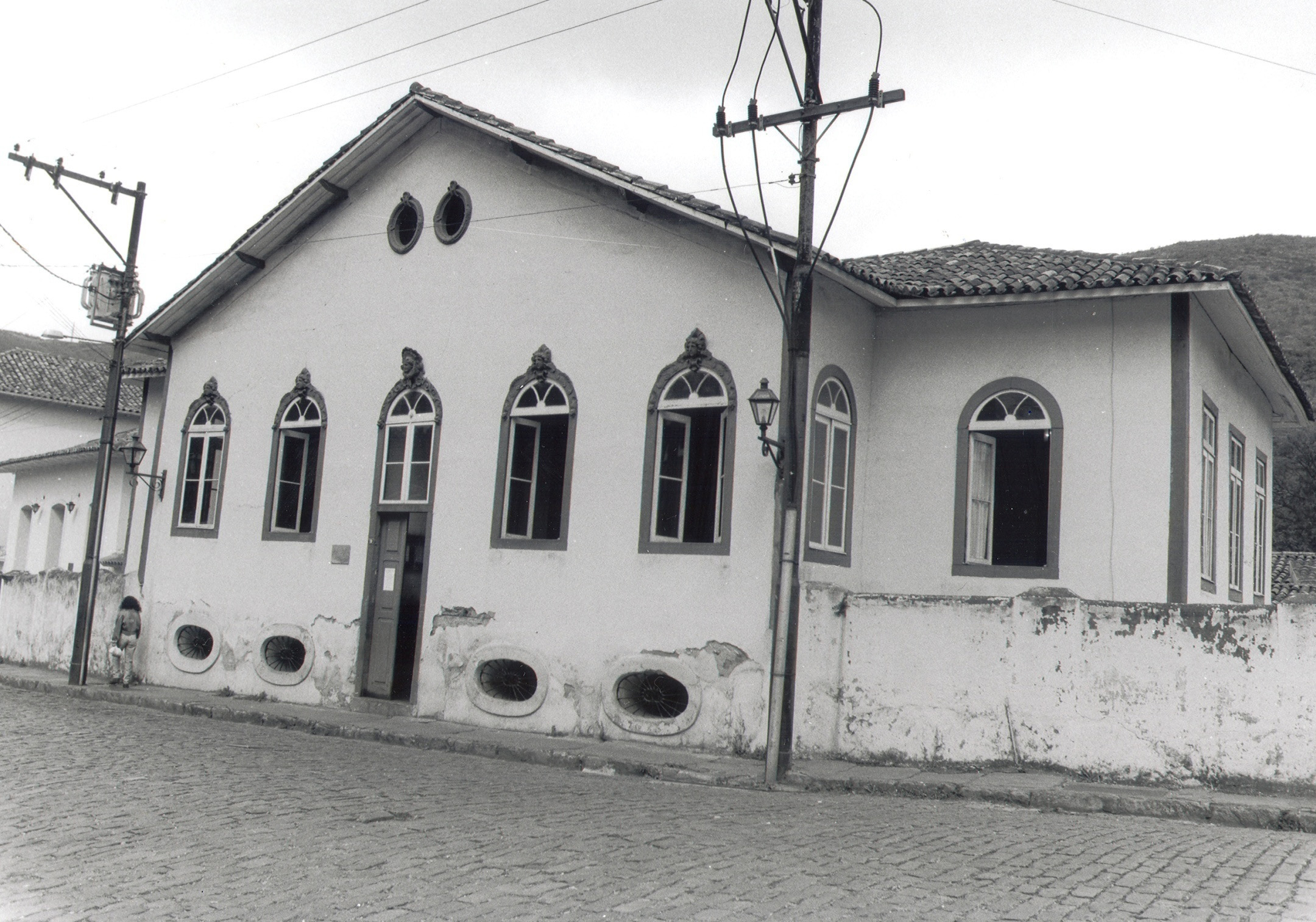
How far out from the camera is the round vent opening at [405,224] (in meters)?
16.5

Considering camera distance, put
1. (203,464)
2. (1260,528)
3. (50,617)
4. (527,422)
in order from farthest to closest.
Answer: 1. (50,617)
2. (1260,528)
3. (203,464)
4. (527,422)

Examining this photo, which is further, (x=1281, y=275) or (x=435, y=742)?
(x=1281, y=275)

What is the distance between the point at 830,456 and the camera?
44.5ft

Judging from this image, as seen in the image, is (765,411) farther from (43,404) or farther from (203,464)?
(43,404)

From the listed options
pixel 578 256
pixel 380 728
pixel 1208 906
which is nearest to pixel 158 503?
pixel 380 728

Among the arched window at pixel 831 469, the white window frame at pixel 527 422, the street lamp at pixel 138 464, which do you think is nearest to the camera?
the arched window at pixel 831 469

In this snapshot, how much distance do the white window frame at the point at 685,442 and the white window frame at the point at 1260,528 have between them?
8.46m

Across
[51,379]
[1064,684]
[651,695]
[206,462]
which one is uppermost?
[51,379]

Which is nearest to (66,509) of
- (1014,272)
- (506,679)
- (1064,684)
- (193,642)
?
(193,642)

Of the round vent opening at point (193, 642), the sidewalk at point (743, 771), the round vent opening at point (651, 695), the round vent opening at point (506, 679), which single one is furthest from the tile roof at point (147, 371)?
the round vent opening at point (651, 695)

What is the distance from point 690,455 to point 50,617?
42.2ft

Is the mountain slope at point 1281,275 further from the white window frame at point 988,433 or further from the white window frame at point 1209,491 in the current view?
the white window frame at point 988,433

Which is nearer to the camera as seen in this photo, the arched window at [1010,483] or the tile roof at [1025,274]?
the tile roof at [1025,274]

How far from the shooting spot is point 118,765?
10.7m
